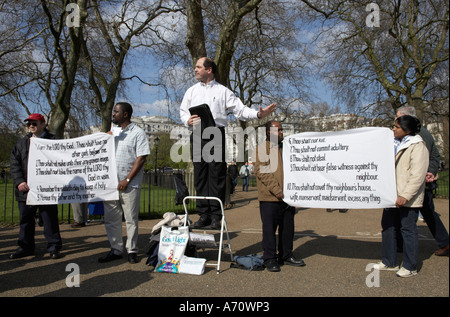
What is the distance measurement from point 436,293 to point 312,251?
239cm

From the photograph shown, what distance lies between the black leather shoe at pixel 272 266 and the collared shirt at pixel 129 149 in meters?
2.28

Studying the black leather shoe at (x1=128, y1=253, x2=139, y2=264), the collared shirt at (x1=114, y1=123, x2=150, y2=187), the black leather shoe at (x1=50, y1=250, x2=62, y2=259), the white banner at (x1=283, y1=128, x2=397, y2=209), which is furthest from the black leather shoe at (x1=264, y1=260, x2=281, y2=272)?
the black leather shoe at (x1=50, y1=250, x2=62, y2=259)

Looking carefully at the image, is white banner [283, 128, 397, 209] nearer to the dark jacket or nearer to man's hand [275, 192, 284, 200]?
man's hand [275, 192, 284, 200]

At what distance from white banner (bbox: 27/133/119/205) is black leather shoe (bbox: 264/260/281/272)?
2410mm

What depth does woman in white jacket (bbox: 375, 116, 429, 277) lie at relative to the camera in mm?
4414

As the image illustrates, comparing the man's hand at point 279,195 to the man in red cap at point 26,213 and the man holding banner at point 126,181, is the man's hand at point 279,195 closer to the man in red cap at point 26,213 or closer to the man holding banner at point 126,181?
the man holding banner at point 126,181

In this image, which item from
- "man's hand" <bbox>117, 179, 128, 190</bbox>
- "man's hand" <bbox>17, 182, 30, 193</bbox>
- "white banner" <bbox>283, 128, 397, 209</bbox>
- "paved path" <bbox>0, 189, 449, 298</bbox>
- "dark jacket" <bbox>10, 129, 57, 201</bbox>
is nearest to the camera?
"paved path" <bbox>0, 189, 449, 298</bbox>

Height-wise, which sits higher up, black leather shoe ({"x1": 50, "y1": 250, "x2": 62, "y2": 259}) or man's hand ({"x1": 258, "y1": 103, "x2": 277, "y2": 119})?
man's hand ({"x1": 258, "y1": 103, "x2": 277, "y2": 119})

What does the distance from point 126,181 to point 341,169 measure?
3.11m

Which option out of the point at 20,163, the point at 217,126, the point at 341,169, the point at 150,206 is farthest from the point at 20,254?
the point at 150,206

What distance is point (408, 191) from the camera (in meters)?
4.42

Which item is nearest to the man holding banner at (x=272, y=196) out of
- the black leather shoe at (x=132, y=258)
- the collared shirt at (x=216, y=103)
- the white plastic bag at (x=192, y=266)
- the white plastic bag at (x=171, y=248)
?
the collared shirt at (x=216, y=103)

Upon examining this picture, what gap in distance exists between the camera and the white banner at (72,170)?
5551mm
